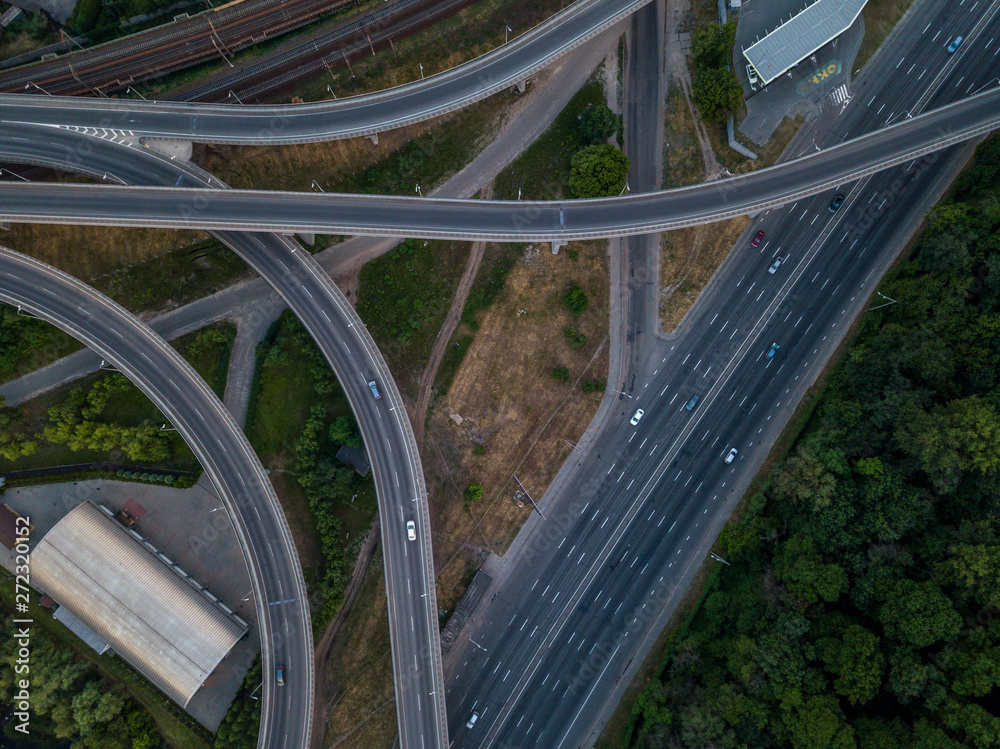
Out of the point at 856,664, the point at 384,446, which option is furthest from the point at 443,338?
the point at 856,664

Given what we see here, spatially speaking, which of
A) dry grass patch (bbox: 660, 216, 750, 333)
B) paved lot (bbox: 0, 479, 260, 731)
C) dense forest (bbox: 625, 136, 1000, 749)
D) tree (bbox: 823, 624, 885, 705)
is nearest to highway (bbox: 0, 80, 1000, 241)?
dry grass patch (bbox: 660, 216, 750, 333)

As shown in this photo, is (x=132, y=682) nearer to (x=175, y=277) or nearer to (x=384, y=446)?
(x=384, y=446)

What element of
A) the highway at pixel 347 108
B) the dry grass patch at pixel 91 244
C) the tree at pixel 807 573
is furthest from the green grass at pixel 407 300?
the tree at pixel 807 573

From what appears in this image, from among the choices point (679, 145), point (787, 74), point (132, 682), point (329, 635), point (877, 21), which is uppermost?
point (877, 21)

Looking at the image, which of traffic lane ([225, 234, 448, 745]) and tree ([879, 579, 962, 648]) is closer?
tree ([879, 579, 962, 648])
